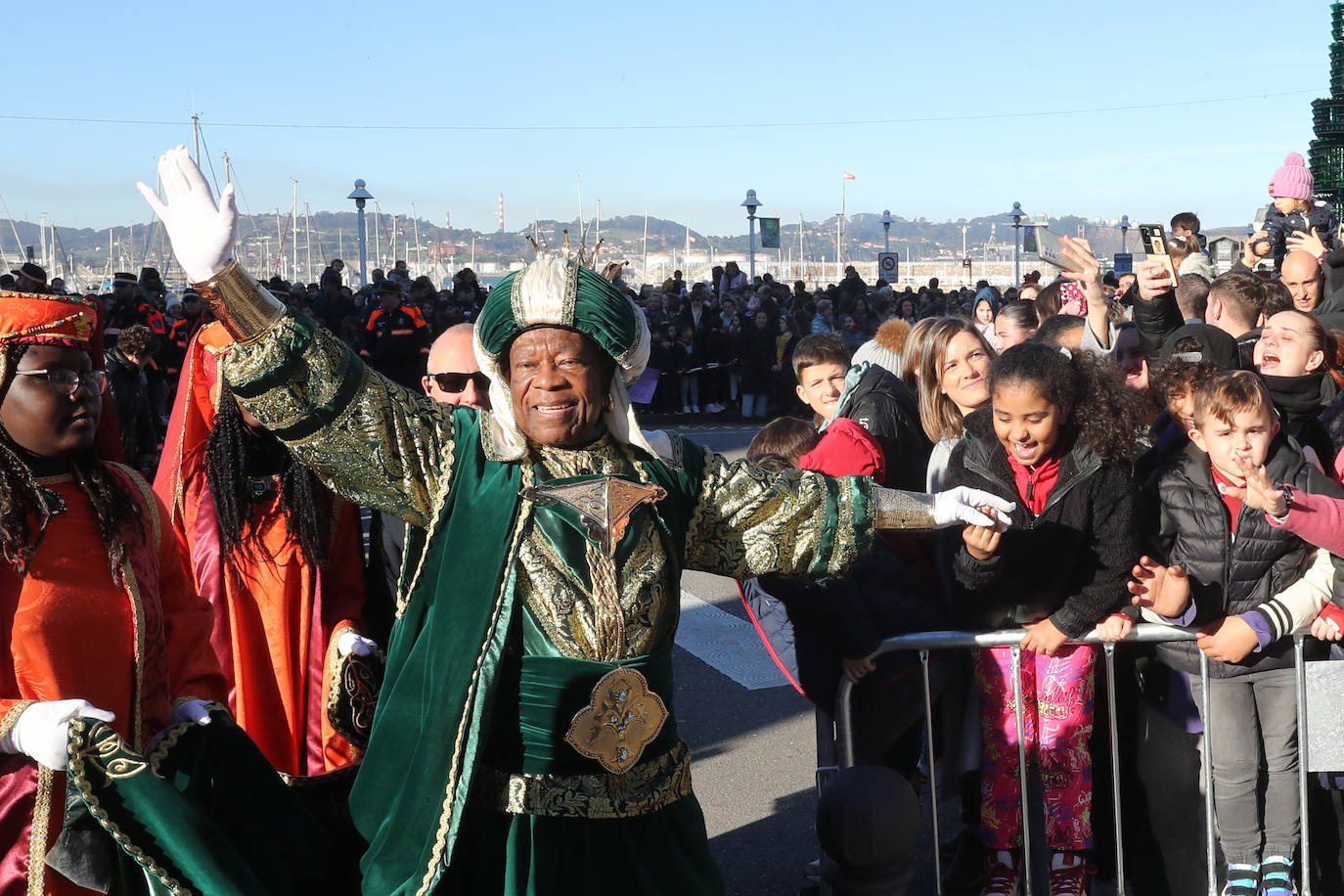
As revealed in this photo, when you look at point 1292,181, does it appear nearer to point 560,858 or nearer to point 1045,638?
point 1045,638

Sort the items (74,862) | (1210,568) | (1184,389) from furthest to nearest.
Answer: (1184,389) → (1210,568) → (74,862)

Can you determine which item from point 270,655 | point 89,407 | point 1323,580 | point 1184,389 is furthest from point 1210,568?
point 89,407

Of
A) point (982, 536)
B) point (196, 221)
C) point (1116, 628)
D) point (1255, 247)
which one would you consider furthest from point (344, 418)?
point (1255, 247)

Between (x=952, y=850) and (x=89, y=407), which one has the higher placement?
(x=89, y=407)

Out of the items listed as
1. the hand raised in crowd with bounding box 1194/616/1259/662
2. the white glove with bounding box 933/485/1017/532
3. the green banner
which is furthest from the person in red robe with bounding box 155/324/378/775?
the green banner

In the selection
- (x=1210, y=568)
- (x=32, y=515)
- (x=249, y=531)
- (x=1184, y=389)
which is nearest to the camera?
(x=32, y=515)

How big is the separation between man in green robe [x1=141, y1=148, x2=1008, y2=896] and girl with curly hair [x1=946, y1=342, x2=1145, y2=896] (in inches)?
57.5

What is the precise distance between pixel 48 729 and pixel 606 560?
3.62 feet

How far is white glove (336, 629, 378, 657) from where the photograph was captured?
3.55 m

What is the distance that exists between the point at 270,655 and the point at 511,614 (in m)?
1.46

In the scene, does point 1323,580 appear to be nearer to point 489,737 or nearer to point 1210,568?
point 1210,568

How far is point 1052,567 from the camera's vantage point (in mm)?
3969

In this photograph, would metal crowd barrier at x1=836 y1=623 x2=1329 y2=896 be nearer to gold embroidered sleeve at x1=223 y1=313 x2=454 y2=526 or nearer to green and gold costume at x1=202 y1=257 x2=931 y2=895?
green and gold costume at x1=202 y1=257 x2=931 y2=895

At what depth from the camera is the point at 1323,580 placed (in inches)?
155
